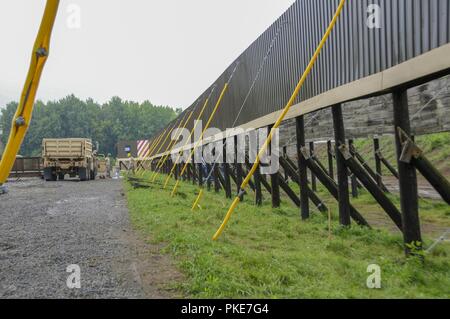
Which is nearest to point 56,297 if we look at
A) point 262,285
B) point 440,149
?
point 262,285

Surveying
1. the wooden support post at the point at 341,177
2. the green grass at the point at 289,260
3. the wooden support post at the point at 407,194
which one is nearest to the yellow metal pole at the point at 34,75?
the green grass at the point at 289,260

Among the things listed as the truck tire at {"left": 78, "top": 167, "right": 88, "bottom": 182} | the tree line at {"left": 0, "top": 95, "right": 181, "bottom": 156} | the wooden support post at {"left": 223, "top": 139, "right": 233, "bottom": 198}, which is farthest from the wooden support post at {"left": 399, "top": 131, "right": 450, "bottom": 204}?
the tree line at {"left": 0, "top": 95, "right": 181, "bottom": 156}

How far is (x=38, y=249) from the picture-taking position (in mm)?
5656

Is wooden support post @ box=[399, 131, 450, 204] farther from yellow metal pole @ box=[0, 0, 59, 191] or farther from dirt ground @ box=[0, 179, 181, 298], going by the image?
yellow metal pole @ box=[0, 0, 59, 191]

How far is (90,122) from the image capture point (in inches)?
3797

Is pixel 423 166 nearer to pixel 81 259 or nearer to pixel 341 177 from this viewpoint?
pixel 341 177

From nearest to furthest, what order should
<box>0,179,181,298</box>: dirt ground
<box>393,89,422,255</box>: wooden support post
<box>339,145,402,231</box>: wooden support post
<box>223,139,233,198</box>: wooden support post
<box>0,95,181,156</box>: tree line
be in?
<box>0,179,181,298</box>: dirt ground, <box>393,89,422,255</box>: wooden support post, <box>339,145,402,231</box>: wooden support post, <box>223,139,233,198</box>: wooden support post, <box>0,95,181,156</box>: tree line

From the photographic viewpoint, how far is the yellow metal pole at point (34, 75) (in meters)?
2.67

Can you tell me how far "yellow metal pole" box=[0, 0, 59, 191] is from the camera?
2673 mm

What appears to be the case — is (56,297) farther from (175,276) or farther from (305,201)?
(305,201)

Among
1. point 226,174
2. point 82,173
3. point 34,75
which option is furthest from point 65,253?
point 82,173

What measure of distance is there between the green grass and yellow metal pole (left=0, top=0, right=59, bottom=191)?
192 centimetres

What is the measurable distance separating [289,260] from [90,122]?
9771cm
